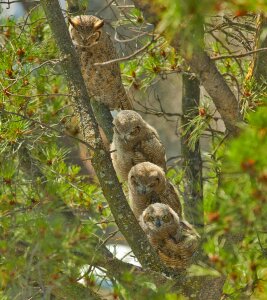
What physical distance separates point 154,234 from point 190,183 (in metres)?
0.47

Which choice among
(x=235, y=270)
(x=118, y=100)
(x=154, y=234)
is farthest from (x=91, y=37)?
(x=235, y=270)

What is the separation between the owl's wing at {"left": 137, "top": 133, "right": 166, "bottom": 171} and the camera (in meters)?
3.45

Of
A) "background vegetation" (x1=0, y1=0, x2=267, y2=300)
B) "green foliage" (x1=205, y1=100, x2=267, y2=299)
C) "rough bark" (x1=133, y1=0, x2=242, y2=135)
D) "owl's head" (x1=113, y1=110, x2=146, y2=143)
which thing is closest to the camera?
"green foliage" (x1=205, y1=100, x2=267, y2=299)

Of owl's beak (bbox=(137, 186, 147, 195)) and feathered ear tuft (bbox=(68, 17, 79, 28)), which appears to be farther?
feathered ear tuft (bbox=(68, 17, 79, 28))

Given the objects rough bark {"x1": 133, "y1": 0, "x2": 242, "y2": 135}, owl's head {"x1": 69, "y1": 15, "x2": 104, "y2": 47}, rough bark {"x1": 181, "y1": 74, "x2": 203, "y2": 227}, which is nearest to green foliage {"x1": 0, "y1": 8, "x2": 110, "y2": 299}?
owl's head {"x1": 69, "y1": 15, "x2": 104, "y2": 47}

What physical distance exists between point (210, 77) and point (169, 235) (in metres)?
1.30

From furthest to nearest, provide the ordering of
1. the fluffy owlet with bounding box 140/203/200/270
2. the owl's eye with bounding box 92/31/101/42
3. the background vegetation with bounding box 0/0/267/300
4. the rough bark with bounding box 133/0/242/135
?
1. the owl's eye with bounding box 92/31/101/42
2. the fluffy owlet with bounding box 140/203/200/270
3. the rough bark with bounding box 133/0/242/135
4. the background vegetation with bounding box 0/0/267/300

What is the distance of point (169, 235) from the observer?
3.05 metres

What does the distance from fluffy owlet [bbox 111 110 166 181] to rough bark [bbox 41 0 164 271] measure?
31.8 inches

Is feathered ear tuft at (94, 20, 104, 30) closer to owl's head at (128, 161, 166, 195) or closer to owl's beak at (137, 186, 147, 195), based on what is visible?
owl's head at (128, 161, 166, 195)

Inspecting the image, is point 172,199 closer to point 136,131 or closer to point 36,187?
point 136,131

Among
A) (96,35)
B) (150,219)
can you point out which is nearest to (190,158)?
(150,219)

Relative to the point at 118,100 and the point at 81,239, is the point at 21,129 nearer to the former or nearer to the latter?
the point at 118,100

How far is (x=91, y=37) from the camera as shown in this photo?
3.54m
